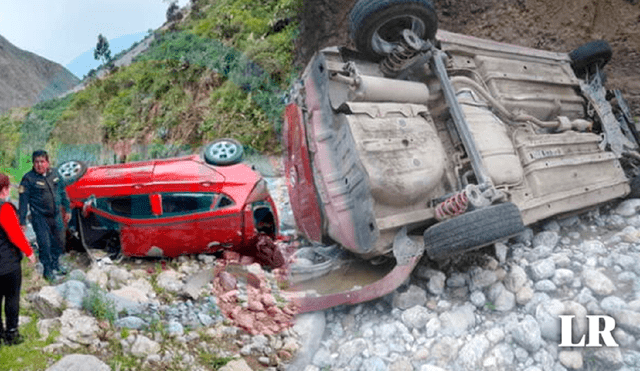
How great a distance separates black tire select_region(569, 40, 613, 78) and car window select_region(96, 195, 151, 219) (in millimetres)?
4925

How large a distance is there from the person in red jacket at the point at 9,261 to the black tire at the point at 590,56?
564 cm

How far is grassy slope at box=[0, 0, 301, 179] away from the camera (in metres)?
9.58

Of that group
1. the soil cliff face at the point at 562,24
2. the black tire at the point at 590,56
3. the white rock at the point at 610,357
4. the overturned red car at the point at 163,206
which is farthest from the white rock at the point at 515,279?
the soil cliff face at the point at 562,24

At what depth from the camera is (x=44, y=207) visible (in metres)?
3.20

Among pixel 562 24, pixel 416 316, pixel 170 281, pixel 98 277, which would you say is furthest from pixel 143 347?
pixel 562 24

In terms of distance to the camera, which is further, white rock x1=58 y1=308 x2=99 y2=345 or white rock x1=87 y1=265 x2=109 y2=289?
white rock x1=87 y1=265 x2=109 y2=289

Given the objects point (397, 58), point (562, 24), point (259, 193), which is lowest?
point (259, 193)

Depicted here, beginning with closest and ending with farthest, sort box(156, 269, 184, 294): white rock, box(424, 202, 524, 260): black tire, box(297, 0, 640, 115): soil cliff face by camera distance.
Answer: box(424, 202, 524, 260): black tire, box(156, 269, 184, 294): white rock, box(297, 0, 640, 115): soil cliff face

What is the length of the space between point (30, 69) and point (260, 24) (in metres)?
7.91

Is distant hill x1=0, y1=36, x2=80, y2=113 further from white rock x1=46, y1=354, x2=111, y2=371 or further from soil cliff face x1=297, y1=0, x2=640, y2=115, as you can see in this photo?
soil cliff face x1=297, y1=0, x2=640, y2=115

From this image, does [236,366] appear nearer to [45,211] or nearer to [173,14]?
[45,211]

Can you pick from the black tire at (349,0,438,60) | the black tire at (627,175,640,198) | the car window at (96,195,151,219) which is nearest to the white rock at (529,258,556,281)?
the black tire at (627,175,640,198)

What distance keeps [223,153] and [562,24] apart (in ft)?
18.8

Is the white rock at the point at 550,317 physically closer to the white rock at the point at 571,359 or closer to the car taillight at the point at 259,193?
the white rock at the point at 571,359
